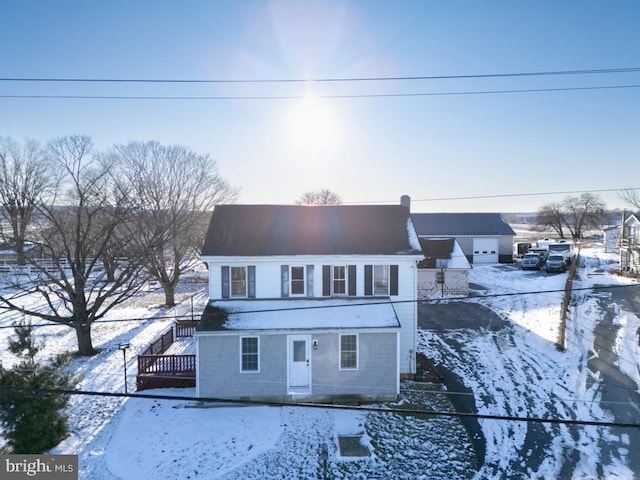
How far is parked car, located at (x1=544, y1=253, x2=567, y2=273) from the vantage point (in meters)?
35.1

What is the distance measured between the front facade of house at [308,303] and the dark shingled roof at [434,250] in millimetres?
12291

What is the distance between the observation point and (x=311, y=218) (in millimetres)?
17828

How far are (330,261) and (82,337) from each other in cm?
1167

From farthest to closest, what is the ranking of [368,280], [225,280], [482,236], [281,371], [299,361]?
[482,236] < [368,280] < [225,280] < [299,361] < [281,371]

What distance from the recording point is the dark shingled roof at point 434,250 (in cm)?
2919

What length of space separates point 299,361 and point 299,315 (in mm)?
1604

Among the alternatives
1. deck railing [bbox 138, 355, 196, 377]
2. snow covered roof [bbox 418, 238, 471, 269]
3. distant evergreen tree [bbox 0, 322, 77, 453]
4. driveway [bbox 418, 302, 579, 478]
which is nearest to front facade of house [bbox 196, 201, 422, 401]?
deck railing [bbox 138, 355, 196, 377]

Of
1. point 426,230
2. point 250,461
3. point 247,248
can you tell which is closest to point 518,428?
point 250,461

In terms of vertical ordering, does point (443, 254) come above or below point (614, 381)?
above

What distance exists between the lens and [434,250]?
29953mm

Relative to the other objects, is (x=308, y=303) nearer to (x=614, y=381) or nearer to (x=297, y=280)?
(x=297, y=280)

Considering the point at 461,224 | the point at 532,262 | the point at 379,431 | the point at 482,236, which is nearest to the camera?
the point at 379,431

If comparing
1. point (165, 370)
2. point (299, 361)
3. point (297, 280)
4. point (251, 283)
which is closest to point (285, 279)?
point (297, 280)

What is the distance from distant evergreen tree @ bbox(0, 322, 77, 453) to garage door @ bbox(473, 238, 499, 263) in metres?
41.0
